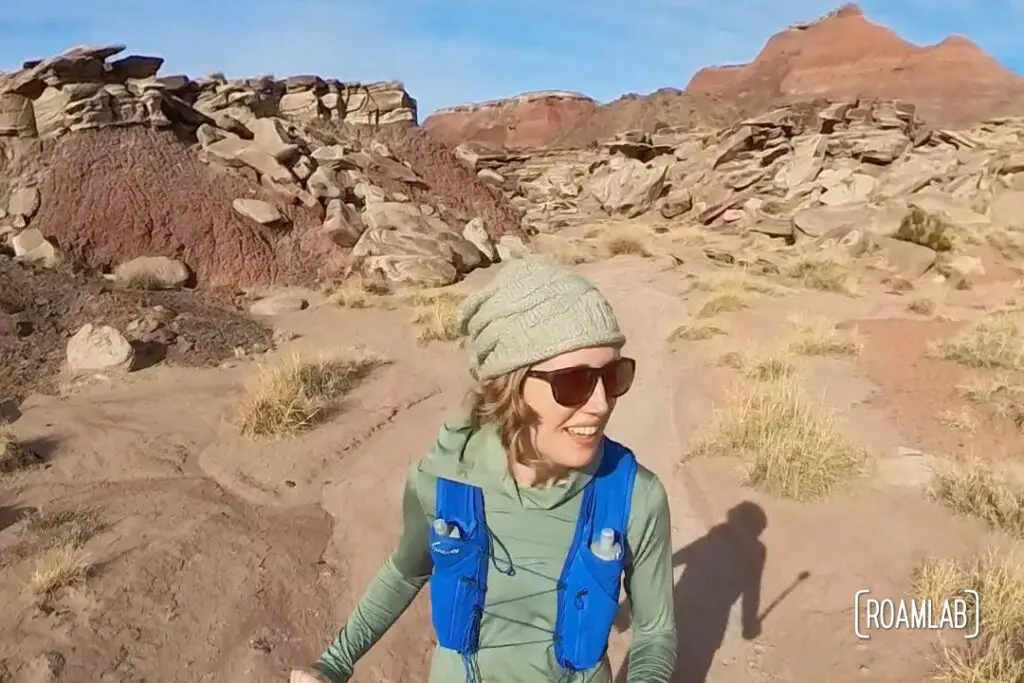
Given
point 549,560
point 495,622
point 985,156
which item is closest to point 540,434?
point 549,560

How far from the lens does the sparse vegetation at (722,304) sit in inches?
340

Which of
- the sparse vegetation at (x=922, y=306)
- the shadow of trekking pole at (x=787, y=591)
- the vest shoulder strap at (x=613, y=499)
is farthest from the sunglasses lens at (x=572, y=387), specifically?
the sparse vegetation at (x=922, y=306)

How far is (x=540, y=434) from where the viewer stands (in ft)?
5.55

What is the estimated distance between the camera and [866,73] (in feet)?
214

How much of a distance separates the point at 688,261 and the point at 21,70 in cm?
1054

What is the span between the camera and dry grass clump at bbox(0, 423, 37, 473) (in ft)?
16.2

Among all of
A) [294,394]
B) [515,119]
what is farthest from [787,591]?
[515,119]

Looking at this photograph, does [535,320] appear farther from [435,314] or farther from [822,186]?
[822,186]

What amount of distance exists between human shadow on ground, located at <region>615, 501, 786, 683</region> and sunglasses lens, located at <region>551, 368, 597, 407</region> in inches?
70.2

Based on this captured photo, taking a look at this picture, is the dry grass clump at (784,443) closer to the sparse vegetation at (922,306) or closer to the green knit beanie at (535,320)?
the green knit beanie at (535,320)

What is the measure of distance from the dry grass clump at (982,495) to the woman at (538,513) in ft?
9.61

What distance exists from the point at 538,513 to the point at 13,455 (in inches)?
182

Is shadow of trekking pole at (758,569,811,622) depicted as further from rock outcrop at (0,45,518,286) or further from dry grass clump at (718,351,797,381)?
rock outcrop at (0,45,518,286)

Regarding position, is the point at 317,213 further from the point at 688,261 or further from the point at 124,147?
the point at 688,261
